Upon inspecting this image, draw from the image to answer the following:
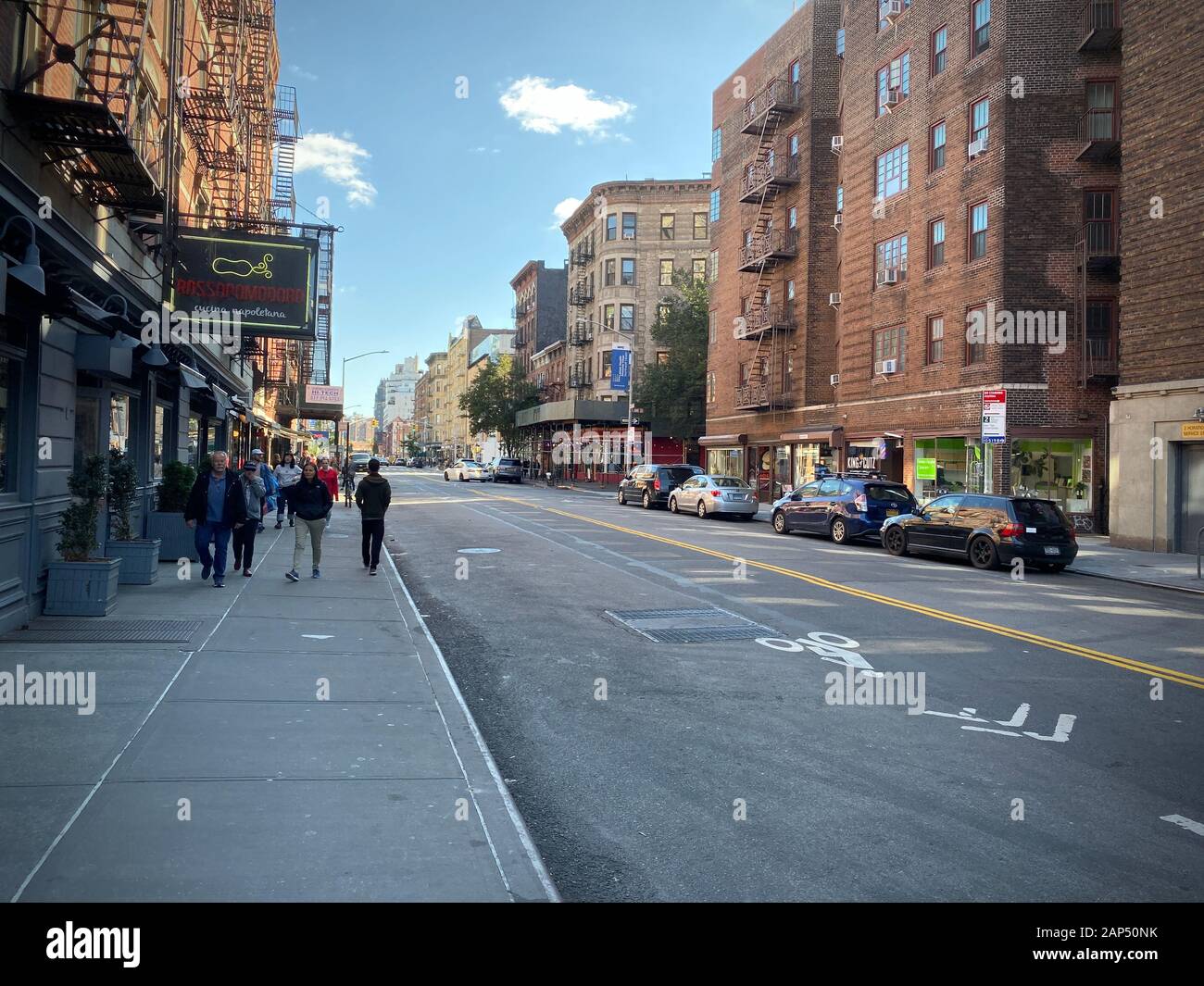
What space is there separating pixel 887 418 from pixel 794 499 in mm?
8222

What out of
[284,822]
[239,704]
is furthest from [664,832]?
[239,704]

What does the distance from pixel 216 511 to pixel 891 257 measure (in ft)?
86.1

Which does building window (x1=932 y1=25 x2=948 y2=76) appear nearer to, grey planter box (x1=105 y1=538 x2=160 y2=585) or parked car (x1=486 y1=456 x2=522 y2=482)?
grey planter box (x1=105 y1=538 x2=160 y2=585)

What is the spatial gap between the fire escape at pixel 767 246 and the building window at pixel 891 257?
6.34 m

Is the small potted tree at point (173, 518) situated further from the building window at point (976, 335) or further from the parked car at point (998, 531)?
the building window at point (976, 335)

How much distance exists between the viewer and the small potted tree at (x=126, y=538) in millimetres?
11461

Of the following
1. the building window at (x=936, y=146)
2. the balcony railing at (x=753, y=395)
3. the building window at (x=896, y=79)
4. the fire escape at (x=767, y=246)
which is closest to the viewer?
the building window at (x=936, y=146)

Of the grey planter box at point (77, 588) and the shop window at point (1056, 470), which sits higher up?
the shop window at point (1056, 470)

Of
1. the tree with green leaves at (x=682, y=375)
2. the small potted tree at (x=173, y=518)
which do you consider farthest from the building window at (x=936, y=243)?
the small potted tree at (x=173, y=518)

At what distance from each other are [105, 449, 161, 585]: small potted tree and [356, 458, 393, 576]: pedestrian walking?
317 cm

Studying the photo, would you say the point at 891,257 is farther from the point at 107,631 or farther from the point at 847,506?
the point at 107,631

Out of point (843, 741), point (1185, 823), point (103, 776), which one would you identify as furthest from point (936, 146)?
point (103, 776)

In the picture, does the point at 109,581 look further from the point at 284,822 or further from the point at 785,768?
the point at 785,768

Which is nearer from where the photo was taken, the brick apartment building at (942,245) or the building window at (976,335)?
the brick apartment building at (942,245)
